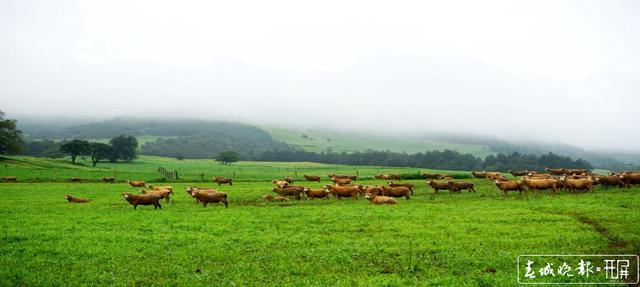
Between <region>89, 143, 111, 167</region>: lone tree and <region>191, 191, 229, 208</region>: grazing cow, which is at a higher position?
<region>89, 143, 111, 167</region>: lone tree

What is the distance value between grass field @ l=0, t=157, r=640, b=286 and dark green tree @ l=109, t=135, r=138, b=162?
106 m

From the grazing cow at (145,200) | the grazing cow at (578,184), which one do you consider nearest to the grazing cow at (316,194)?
the grazing cow at (145,200)

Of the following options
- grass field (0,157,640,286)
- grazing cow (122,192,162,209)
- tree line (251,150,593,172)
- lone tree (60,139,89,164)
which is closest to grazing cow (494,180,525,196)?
grass field (0,157,640,286)

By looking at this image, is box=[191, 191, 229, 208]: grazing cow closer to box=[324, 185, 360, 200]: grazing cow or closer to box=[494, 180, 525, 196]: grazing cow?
box=[324, 185, 360, 200]: grazing cow

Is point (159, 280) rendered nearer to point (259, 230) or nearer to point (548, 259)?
point (259, 230)

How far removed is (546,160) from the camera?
148000 mm

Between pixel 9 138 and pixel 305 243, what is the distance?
9989 centimetres

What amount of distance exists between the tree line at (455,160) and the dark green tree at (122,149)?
74.2m

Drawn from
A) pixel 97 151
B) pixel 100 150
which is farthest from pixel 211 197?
pixel 100 150

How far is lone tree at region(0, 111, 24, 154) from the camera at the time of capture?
90.7m

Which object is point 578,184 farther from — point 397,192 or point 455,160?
point 455,160

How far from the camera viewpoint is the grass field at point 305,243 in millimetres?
12898

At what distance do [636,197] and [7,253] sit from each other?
35.1 metres

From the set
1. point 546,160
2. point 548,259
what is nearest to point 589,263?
point 548,259
